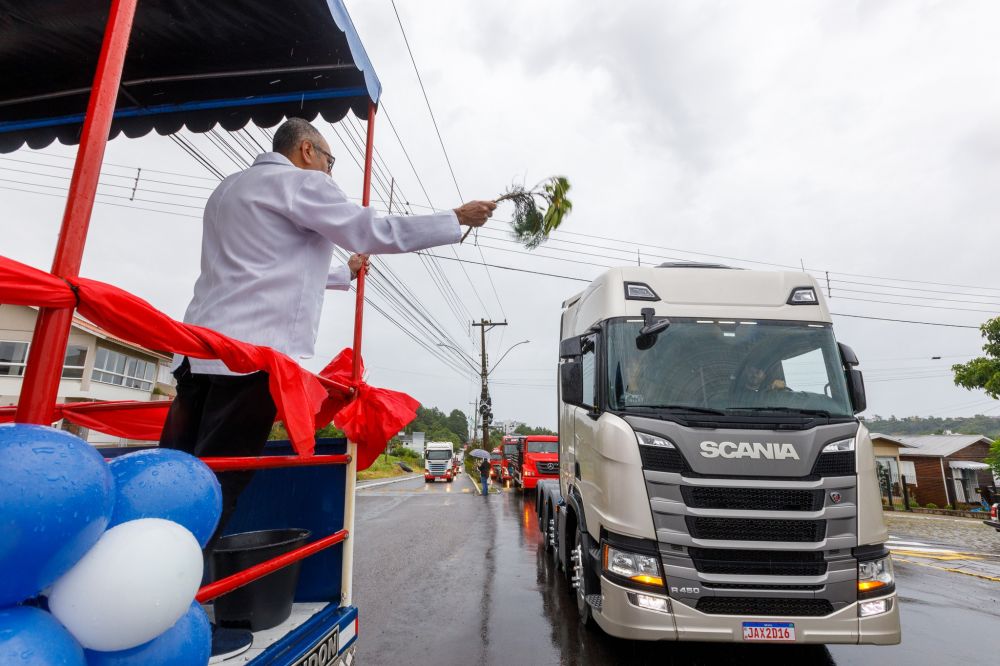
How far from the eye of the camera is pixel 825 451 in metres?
3.34

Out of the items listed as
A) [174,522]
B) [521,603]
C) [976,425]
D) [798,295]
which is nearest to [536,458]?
[521,603]

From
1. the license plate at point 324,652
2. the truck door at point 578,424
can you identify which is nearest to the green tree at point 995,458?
the truck door at point 578,424

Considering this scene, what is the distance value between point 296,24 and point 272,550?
246 cm

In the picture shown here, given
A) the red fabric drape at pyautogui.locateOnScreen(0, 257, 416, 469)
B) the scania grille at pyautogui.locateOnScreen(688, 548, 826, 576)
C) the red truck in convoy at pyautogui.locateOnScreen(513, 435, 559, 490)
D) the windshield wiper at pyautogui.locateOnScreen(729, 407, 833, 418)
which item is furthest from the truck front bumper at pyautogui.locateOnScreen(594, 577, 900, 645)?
the red truck in convoy at pyautogui.locateOnScreen(513, 435, 559, 490)

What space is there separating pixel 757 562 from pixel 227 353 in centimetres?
330

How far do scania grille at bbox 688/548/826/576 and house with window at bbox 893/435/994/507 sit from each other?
34090 mm

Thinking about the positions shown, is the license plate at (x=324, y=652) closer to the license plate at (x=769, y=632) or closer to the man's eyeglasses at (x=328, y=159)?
the man's eyeglasses at (x=328, y=159)

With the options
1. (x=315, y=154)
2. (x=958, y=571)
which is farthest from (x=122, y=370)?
(x=958, y=571)

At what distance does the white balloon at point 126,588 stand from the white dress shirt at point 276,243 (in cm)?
84

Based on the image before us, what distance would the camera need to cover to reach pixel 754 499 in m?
3.24

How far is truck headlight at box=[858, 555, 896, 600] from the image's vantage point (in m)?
3.16

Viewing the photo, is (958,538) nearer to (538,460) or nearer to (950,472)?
(538,460)

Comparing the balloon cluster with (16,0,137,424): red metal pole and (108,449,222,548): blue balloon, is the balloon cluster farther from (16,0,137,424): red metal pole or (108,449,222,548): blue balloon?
(16,0,137,424): red metal pole

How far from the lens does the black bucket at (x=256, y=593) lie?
Answer: 1.95 m
